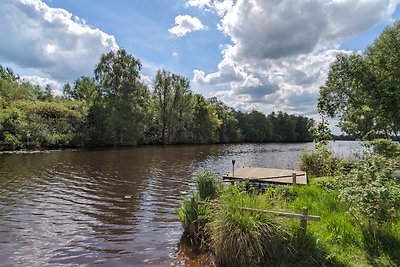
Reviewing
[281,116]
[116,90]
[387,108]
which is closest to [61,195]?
[387,108]

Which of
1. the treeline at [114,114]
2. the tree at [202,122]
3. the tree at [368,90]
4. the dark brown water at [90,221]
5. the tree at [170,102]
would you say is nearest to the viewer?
the dark brown water at [90,221]

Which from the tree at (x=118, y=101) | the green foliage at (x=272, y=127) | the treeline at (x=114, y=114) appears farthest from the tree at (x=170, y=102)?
the green foliage at (x=272, y=127)

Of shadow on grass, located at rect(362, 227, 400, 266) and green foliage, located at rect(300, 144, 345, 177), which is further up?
green foliage, located at rect(300, 144, 345, 177)

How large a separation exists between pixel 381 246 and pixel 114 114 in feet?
144

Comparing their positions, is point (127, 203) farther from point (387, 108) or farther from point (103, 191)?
point (387, 108)

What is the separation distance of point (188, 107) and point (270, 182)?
4865cm

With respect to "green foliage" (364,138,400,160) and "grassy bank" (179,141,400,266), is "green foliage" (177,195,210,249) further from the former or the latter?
"green foliage" (364,138,400,160)

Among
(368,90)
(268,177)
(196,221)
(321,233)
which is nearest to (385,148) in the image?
(268,177)

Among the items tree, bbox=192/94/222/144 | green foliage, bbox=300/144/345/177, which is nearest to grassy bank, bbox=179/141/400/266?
green foliage, bbox=300/144/345/177

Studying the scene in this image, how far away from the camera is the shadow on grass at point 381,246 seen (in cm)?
570

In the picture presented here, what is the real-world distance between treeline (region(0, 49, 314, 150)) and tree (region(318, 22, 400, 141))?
30.7 m

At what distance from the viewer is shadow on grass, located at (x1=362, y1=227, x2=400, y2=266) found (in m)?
5.70

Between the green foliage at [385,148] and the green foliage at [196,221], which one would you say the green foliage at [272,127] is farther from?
the green foliage at [196,221]

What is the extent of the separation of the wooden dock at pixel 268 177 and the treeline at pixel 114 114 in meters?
30.6
